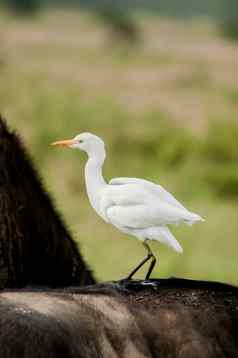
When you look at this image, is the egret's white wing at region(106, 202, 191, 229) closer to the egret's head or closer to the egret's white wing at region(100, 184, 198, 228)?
the egret's white wing at region(100, 184, 198, 228)

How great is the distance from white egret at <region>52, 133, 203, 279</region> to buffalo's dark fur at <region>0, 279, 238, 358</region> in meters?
0.14

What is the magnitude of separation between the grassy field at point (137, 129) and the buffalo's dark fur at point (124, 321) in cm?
497

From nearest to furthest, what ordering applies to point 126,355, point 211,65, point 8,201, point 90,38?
point 126,355, point 8,201, point 211,65, point 90,38

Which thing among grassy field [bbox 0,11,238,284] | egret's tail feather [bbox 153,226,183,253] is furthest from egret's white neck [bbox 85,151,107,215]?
grassy field [bbox 0,11,238,284]

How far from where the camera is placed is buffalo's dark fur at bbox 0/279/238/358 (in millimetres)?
3656

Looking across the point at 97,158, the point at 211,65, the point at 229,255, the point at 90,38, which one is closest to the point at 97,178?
the point at 97,158

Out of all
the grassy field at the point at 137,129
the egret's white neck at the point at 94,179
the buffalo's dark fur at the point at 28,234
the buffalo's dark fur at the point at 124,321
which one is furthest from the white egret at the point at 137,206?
the grassy field at the point at 137,129

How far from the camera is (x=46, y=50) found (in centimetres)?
2752

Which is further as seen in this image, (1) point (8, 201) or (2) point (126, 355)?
(1) point (8, 201)

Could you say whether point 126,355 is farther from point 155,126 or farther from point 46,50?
point 46,50

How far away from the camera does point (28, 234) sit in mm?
5000

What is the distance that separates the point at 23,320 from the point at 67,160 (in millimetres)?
11596

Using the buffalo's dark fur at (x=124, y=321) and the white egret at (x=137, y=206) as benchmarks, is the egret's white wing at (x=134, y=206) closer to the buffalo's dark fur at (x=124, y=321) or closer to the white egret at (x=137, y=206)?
the white egret at (x=137, y=206)

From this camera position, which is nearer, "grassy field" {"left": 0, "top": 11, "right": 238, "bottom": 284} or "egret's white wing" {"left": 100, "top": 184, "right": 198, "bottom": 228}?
"egret's white wing" {"left": 100, "top": 184, "right": 198, "bottom": 228}
